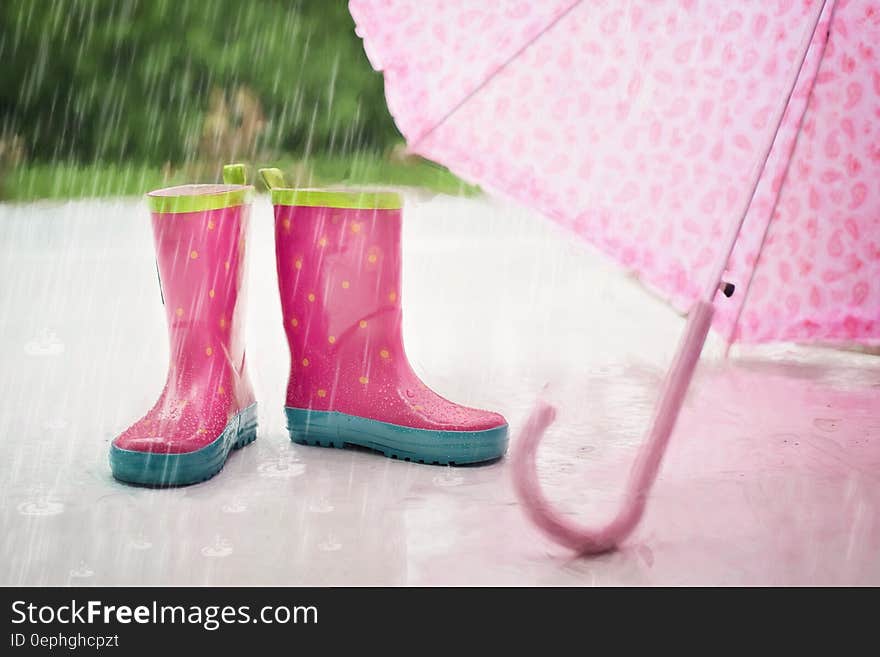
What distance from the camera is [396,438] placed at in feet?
4.63

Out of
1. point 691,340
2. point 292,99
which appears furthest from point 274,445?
point 292,99

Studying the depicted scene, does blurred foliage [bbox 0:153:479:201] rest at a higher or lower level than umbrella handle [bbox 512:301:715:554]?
higher

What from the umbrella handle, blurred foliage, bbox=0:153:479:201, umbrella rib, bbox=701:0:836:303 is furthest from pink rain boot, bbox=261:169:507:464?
blurred foliage, bbox=0:153:479:201

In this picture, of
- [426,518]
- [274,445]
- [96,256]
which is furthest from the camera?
[96,256]

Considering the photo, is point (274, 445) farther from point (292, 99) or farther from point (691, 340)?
point (292, 99)

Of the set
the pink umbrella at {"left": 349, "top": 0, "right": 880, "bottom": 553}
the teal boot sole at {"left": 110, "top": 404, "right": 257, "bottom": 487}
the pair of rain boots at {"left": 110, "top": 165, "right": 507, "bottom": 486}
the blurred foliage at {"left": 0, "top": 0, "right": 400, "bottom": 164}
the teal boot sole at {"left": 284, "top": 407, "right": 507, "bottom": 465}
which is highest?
the blurred foliage at {"left": 0, "top": 0, "right": 400, "bottom": 164}

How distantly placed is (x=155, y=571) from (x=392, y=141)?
16.4 ft

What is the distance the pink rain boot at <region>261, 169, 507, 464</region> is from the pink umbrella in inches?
5.6

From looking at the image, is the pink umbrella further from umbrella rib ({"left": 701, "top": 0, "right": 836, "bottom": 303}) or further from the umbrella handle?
the umbrella handle

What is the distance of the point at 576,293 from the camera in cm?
304

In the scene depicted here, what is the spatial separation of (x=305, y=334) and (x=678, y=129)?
53 centimetres

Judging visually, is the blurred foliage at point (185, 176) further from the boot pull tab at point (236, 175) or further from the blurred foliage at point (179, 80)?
the boot pull tab at point (236, 175)

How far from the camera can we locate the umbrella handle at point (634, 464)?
1.06 meters

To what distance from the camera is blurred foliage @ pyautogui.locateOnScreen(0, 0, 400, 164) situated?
17.6ft
